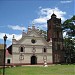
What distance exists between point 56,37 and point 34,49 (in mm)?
7013

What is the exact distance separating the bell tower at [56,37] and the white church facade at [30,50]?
1.68m

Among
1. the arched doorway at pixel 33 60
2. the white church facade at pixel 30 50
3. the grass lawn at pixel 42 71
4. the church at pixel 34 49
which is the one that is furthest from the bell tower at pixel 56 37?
the grass lawn at pixel 42 71

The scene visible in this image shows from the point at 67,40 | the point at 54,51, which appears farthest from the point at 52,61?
the point at 67,40

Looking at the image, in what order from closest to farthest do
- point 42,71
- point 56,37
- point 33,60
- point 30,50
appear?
point 42,71, point 30,50, point 33,60, point 56,37

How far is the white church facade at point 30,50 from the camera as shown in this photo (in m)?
57.1

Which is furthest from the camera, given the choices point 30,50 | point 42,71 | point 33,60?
point 33,60

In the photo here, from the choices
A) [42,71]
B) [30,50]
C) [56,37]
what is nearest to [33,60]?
[30,50]

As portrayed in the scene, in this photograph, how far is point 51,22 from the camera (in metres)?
62.7

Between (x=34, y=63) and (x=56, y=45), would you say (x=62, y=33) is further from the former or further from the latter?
(x=34, y=63)

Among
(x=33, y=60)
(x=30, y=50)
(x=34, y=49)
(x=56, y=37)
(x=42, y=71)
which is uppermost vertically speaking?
(x=56, y=37)

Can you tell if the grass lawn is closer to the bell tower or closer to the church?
the church

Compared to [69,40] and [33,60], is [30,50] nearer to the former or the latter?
[33,60]

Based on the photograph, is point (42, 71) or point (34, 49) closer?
point (42, 71)

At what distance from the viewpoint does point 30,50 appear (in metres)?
58.2
